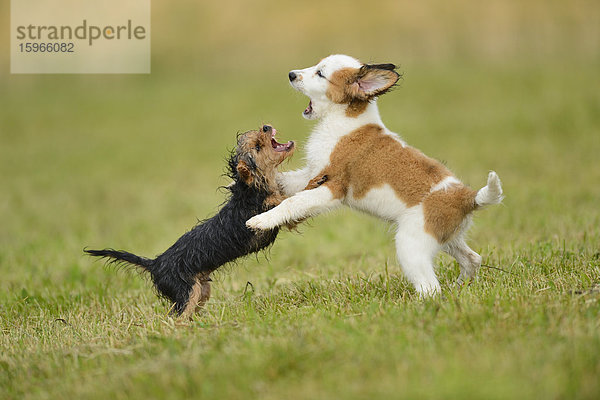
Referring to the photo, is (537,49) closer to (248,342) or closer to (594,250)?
(594,250)

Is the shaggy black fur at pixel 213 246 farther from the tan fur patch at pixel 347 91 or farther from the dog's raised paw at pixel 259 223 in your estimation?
the tan fur patch at pixel 347 91

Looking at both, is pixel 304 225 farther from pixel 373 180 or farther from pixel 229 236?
pixel 373 180

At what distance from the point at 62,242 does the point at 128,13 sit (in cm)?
1628

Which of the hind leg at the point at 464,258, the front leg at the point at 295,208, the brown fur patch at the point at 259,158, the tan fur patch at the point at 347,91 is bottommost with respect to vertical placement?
the hind leg at the point at 464,258

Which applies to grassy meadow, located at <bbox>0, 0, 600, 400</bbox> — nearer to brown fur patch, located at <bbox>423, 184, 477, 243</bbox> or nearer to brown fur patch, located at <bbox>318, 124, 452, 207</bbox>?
brown fur patch, located at <bbox>423, 184, 477, 243</bbox>

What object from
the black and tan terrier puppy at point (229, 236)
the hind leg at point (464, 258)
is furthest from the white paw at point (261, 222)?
the hind leg at point (464, 258)

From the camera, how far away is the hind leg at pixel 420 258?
195 inches

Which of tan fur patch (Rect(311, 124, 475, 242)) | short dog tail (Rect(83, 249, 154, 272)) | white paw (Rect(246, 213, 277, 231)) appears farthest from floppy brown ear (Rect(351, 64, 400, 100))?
short dog tail (Rect(83, 249, 154, 272))

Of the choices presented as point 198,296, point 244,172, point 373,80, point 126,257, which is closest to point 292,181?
point 244,172

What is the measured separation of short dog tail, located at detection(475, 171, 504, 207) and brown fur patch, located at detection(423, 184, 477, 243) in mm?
79

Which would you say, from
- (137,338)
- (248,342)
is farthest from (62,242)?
(248,342)

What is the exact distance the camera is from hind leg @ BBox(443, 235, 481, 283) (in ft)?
18.2

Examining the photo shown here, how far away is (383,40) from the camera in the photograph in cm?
2439

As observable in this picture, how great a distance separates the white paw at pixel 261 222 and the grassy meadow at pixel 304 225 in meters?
0.69
